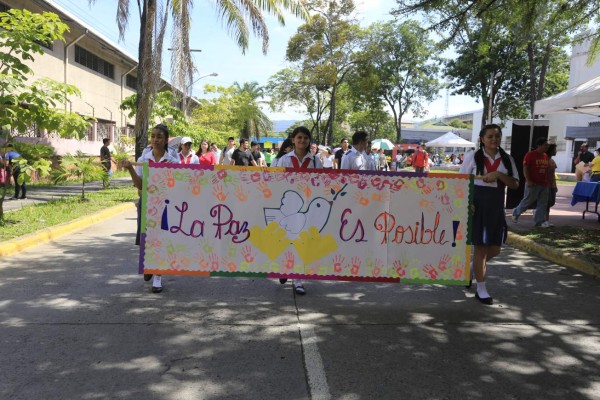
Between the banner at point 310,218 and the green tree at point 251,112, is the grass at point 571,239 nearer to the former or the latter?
the banner at point 310,218

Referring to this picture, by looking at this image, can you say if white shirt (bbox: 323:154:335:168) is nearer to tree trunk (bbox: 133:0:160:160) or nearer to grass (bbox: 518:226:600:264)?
tree trunk (bbox: 133:0:160:160)

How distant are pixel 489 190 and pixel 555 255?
3121mm

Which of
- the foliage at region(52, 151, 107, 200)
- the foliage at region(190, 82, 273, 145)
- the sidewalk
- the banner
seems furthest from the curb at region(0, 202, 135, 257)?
the foliage at region(190, 82, 273, 145)

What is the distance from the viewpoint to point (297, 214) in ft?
15.9

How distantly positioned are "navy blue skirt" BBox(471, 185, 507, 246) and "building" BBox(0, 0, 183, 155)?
47.0 feet

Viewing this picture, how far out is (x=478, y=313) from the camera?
487cm

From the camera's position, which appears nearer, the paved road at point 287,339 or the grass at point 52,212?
the paved road at point 287,339

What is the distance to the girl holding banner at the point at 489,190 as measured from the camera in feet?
16.6

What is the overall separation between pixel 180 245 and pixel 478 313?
2.92m

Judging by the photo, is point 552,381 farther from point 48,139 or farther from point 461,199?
point 48,139

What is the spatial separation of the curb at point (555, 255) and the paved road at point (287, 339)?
17.7 inches

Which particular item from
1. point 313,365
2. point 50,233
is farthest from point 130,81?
point 313,365

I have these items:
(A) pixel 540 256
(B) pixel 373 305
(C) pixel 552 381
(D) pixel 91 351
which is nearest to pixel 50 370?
(D) pixel 91 351

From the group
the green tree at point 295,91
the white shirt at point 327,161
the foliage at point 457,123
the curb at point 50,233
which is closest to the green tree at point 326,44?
the green tree at point 295,91
